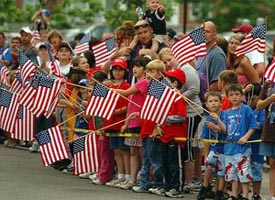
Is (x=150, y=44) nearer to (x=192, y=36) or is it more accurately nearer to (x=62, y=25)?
(x=192, y=36)

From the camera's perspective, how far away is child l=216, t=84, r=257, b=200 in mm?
14070

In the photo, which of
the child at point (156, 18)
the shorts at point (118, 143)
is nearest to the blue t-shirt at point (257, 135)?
the shorts at point (118, 143)

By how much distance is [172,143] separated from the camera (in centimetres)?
1524

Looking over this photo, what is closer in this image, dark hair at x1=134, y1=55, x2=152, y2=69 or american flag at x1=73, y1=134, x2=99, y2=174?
dark hair at x1=134, y1=55, x2=152, y2=69

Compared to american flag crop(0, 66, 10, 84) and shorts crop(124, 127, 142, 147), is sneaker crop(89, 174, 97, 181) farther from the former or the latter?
american flag crop(0, 66, 10, 84)

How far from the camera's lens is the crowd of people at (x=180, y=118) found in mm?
14195

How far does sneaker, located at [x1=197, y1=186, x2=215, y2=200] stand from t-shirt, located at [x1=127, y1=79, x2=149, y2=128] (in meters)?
1.46

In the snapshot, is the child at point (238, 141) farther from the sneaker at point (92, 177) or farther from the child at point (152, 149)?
the sneaker at point (92, 177)

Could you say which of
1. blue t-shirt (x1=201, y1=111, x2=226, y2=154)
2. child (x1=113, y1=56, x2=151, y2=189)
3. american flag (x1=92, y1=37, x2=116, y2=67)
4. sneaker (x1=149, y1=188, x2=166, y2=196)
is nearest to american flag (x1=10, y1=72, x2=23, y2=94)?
american flag (x1=92, y1=37, x2=116, y2=67)

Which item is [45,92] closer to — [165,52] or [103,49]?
[103,49]

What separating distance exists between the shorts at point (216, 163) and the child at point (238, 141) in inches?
10.3

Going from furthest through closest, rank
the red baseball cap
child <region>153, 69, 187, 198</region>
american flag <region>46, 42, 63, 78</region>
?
american flag <region>46, 42, 63, 78</region> → the red baseball cap → child <region>153, 69, 187, 198</region>

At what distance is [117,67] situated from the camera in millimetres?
16062

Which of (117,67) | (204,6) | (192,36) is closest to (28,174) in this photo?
(117,67)
